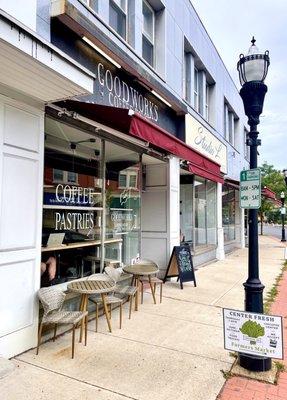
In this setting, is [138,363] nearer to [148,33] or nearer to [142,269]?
[142,269]

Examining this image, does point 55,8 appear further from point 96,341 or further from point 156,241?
point 156,241

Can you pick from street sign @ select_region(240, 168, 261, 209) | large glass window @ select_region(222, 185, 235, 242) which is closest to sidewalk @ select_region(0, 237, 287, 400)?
street sign @ select_region(240, 168, 261, 209)

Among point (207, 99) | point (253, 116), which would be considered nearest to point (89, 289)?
point (253, 116)

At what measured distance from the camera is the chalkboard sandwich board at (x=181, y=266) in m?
7.82

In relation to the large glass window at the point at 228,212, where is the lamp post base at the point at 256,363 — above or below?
below

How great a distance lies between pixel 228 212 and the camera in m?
16.4

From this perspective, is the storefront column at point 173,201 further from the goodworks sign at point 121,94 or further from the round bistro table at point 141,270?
the round bistro table at point 141,270

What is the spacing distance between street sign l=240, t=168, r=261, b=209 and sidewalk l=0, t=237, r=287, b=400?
75.3 inches

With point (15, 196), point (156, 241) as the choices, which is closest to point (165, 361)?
point (15, 196)

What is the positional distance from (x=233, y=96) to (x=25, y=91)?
14418mm

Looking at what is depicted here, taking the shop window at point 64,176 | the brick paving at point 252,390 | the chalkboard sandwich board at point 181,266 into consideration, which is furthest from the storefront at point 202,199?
the brick paving at point 252,390

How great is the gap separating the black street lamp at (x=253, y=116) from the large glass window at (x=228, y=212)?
11.0m

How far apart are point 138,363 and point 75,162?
10.5ft

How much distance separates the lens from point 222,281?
8.83 metres
